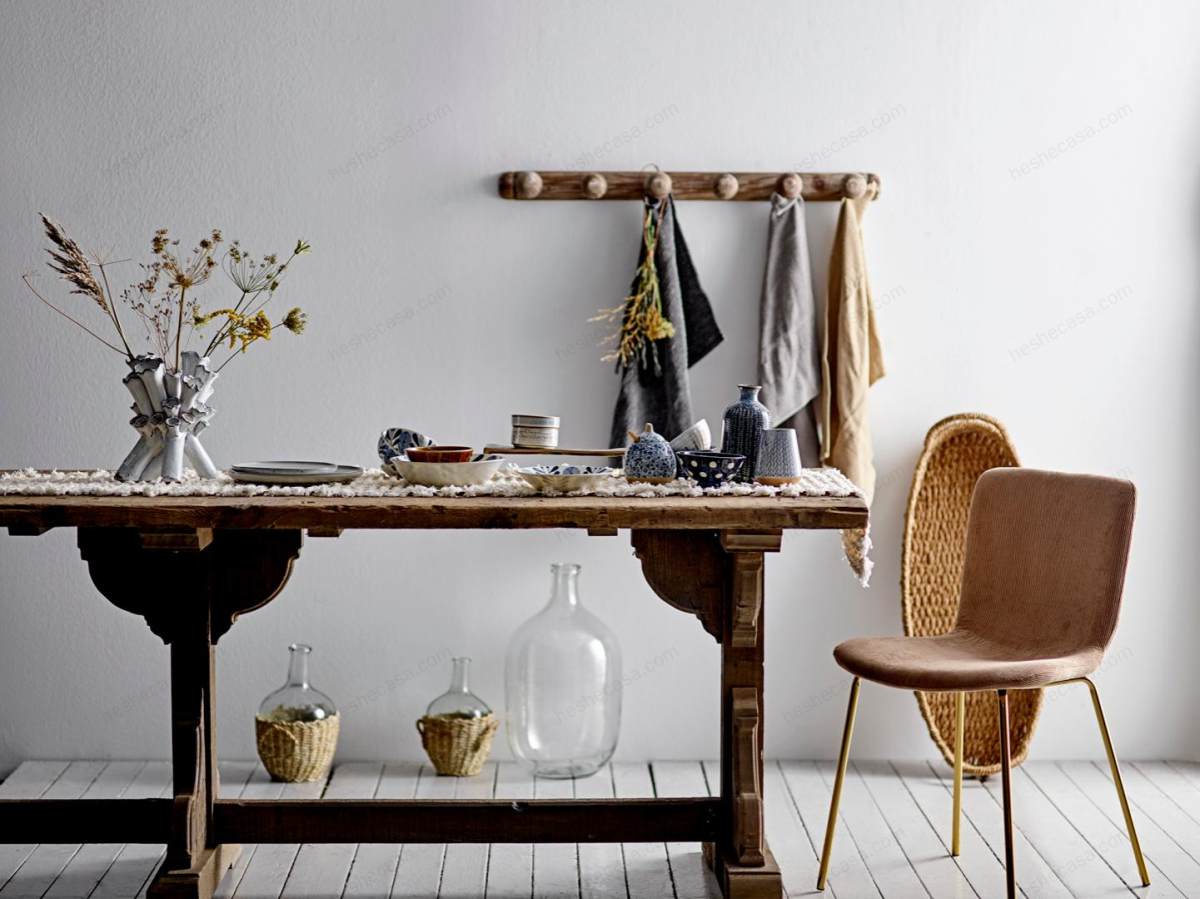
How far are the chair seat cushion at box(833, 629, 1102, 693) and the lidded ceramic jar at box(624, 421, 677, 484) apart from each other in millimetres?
565

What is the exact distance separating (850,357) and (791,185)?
0.49 m

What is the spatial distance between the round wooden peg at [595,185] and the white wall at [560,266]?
7cm

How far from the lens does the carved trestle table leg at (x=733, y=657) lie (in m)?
2.84

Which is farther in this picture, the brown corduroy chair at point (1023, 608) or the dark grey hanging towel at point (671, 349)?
the dark grey hanging towel at point (671, 349)

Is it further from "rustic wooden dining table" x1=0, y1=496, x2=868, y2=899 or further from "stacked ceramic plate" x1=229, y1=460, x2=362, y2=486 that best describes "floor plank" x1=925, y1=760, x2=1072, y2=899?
"stacked ceramic plate" x1=229, y1=460, x2=362, y2=486

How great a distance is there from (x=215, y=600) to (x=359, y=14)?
1701mm

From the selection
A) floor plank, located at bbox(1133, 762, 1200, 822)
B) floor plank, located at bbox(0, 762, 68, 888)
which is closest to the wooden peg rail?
floor plank, located at bbox(1133, 762, 1200, 822)

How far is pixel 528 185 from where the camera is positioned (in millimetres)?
3711

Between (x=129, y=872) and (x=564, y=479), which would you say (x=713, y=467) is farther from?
(x=129, y=872)

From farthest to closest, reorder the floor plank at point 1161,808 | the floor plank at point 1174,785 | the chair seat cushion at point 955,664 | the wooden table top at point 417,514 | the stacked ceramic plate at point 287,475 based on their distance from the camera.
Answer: the floor plank at point 1174,785
the floor plank at point 1161,808
the stacked ceramic plate at point 287,475
the chair seat cushion at point 955,664
the wooden table top at point 417,514

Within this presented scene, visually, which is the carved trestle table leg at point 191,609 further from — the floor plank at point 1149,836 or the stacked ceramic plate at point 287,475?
the floor plank at point 1149,836

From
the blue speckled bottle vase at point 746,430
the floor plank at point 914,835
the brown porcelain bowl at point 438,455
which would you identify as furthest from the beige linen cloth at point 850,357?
the brown porcelain bowl at point 438,455

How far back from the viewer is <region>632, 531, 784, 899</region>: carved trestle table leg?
9.33 ft

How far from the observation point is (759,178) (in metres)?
3.75
